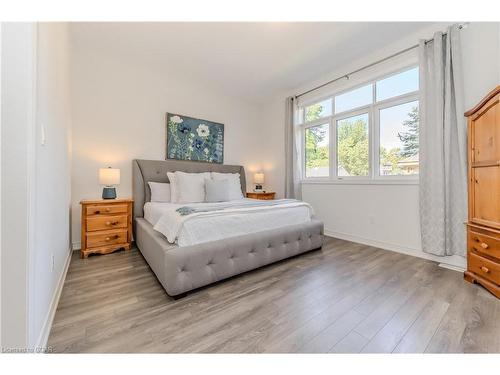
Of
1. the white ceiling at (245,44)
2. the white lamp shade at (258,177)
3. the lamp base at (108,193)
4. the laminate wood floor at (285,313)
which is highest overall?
the white ceiling at (245,44)

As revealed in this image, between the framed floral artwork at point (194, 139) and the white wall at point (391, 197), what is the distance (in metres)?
1.60

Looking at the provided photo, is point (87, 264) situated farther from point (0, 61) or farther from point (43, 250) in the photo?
point (0, 61)

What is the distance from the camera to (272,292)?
171 centimetres

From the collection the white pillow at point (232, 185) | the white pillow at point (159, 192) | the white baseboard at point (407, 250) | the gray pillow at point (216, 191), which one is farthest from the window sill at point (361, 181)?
the white pillow at point (159, 192)

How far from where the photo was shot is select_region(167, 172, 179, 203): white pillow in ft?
10.1

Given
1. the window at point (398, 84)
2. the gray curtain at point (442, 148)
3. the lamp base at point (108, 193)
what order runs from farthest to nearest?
the lamp base at point (108, 193) < the window at point (398, 84) < the gray curtain at point (442, 148)

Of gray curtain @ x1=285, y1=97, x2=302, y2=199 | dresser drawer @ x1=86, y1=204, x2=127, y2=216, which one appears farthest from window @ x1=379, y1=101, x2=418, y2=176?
dresser drawer @ x1=86, y1=204, x2=127, y2=216

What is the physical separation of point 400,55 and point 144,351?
3894 mm

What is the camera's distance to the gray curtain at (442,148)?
212 cm

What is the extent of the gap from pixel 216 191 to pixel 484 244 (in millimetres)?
2842

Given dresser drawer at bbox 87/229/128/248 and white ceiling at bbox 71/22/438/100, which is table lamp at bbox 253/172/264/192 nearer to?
white ceiling at bbox 71/22/438/100

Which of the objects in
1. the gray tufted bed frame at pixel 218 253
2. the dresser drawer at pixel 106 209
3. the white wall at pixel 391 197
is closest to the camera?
the gray tufted bed frame at pixel 218 253

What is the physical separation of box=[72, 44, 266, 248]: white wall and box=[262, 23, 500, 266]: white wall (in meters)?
2.15

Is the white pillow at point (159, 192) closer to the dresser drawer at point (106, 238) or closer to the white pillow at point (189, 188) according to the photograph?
the white pillow at point (189, 188)
